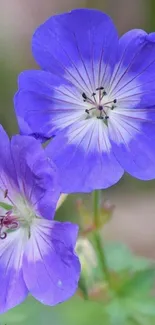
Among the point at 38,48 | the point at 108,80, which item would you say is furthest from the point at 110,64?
the point at 38,48

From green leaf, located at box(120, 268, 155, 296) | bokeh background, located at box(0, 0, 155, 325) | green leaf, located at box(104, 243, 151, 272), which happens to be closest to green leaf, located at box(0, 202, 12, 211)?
green leaf, located at box(120, 268, 155, 296)

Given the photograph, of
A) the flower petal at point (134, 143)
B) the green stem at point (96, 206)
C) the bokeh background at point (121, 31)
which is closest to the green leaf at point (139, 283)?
the green stem at point (96, 206)

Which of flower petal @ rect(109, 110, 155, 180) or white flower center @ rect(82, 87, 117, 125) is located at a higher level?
white flower center @ rect(82, 87, 117, 125)

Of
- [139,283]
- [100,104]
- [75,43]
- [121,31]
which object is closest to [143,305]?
[139,283]

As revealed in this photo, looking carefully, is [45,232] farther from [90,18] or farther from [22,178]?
[90,18]

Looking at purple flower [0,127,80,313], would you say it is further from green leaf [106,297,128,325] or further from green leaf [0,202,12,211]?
green leaf [106,297,128,325]
